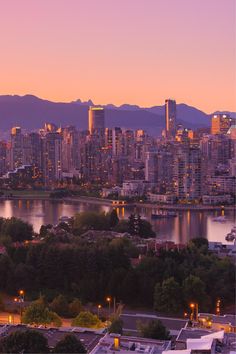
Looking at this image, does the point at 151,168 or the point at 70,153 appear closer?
the point at 151,168

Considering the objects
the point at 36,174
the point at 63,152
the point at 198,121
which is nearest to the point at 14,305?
the point at 36,174

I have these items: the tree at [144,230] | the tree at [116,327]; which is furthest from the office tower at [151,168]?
the tree at [116,327]

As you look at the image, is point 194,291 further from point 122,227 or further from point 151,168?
point 151,168

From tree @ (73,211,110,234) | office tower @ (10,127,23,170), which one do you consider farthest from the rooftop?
office tower @ (10,127,23,170)

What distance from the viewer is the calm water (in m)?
7.06

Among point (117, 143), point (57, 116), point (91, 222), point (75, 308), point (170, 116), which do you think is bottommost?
point (75, 308)

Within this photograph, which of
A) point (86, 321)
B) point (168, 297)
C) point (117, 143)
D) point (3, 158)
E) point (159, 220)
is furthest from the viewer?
point (3, 158)

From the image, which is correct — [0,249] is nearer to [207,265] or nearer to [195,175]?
[207,265]

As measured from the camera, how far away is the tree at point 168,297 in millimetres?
3568

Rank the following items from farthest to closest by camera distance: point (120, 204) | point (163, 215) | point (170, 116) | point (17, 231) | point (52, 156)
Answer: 1. point (170, 116)
2. point (52, 156)
3. point (120, 204)
4. point (163, 215)
5. point (17, 231)

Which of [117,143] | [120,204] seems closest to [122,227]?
[120,204]

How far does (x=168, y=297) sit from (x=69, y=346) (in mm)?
1229

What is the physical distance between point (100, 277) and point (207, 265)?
0.70 meters

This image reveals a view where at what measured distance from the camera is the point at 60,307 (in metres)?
3.41
